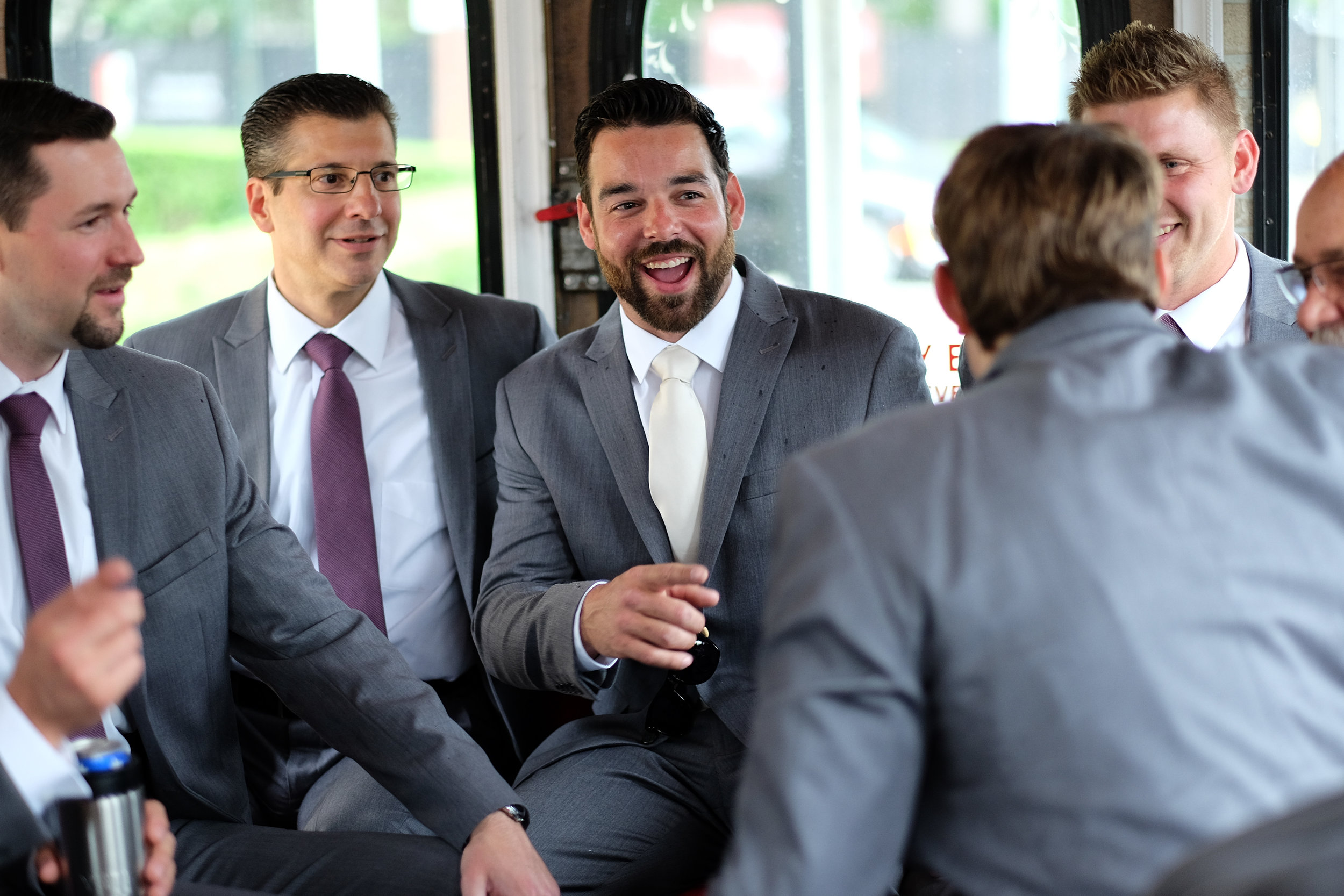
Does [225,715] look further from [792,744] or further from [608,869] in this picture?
[792,744]

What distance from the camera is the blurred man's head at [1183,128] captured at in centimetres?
234

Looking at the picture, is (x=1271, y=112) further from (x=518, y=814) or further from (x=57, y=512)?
(x=57, y=512)

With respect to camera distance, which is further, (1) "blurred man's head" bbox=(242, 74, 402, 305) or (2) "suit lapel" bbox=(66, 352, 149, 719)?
(1) "blurred man's head" bbox=(242, 74, 402, 305)

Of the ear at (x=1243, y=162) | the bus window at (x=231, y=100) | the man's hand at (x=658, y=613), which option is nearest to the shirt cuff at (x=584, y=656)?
the man's hand at (x=658, y=613)

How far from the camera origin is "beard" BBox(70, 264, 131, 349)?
1.92 metres

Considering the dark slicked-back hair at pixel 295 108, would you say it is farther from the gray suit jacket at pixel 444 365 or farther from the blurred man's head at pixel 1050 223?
the blurred man's head at pixel 1050 223

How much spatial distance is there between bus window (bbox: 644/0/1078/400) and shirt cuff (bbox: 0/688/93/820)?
2.44m

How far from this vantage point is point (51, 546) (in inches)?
73.1

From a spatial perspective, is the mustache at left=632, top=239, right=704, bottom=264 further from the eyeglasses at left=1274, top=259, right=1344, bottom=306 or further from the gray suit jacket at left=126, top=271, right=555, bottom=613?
the eyeglasses at left=1274, top=259, right=1344, bottom=306

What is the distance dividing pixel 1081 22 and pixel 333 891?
2591 millimetres

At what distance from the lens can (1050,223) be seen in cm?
121

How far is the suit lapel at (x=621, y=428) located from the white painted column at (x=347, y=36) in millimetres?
1573

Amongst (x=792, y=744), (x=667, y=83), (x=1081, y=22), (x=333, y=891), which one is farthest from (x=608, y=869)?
(x=1081, y=22)

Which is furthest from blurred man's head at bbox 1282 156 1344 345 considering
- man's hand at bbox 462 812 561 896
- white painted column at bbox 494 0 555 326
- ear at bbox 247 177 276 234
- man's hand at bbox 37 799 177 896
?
white painted column at bbox 494 0 555 326
